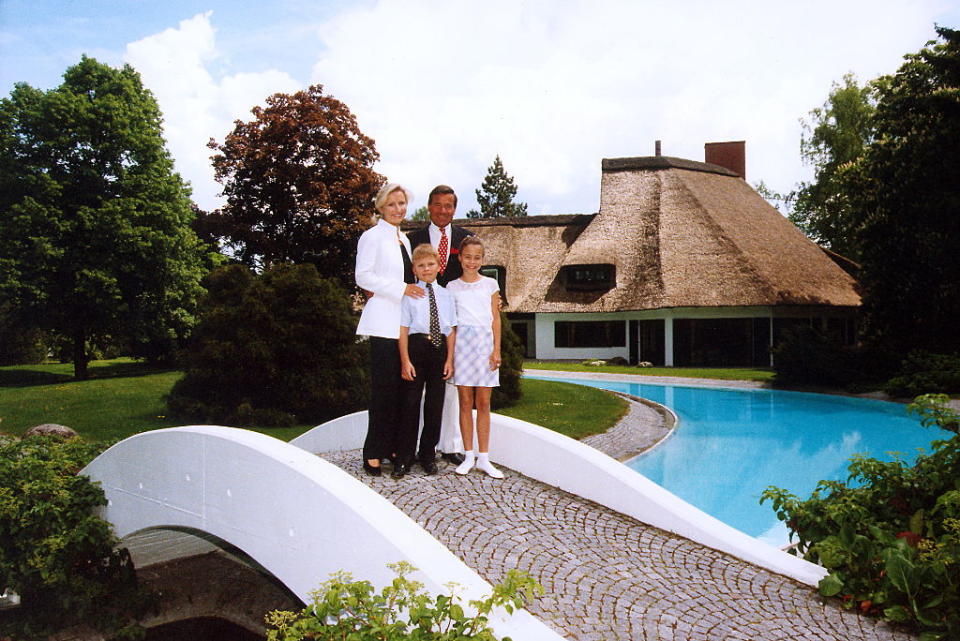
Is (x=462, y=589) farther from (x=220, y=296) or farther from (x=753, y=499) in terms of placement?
(x=220, y=296)

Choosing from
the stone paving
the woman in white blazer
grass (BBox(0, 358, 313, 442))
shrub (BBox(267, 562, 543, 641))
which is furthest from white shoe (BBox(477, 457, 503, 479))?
the stone paving

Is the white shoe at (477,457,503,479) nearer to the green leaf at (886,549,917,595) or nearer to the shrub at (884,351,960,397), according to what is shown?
the green leaf at (886,549,917,595)

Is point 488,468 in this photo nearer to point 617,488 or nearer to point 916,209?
point 617,488

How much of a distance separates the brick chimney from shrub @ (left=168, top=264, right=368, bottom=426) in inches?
1068

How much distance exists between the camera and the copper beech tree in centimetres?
2398

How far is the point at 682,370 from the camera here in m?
21.4

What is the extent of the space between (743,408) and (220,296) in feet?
35.5

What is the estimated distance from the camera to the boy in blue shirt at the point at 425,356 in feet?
14.6

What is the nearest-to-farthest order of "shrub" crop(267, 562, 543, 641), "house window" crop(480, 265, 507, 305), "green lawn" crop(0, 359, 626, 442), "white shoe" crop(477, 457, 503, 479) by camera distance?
1. "shrub" crop(267, 562, 543, 641)
2. "white shoe" crop(477, 457, 503, 479)
3. "green lawn" crop(0, 359, 626, 442)
4. "house window" crop(480, 265, 507, 305)

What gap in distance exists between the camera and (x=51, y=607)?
195 inches

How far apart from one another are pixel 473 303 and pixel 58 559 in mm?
3385

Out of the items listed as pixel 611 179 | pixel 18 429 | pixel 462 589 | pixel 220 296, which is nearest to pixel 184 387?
pixel 220 296

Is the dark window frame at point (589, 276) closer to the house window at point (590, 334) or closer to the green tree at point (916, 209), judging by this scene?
the house window at point (590, 334)

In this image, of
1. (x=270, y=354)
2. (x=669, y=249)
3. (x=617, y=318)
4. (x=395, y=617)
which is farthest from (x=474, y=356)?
(x=669, y=249)
